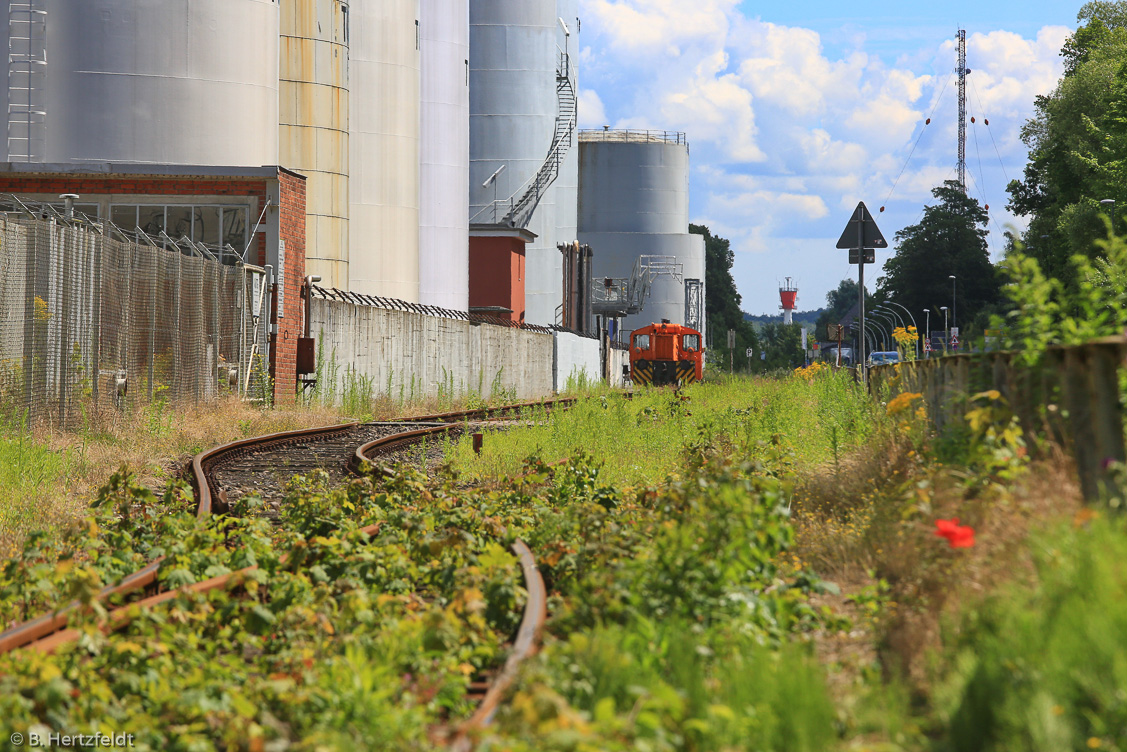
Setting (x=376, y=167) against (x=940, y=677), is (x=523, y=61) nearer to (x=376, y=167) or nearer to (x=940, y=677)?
(x=376, y=167)

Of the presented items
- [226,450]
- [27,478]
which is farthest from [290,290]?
[27,478]

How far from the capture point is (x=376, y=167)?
30828 mm

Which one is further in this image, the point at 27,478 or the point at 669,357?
the point at 669,357

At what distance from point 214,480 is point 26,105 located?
1481 cm

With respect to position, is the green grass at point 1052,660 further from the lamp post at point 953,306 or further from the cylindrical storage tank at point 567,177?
the lamp post at point 953,306

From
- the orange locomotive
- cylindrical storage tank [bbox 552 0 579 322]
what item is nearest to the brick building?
the orange locomotive

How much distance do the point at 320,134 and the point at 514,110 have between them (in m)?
27.1

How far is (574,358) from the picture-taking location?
45094 mm

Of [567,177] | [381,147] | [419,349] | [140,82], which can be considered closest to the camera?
[140,82]

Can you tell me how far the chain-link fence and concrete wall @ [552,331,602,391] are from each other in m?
18.1

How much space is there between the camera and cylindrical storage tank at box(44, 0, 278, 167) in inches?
846

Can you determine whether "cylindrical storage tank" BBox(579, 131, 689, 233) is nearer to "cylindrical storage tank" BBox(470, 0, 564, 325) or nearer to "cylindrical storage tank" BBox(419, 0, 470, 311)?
"cylindrical storage tank" BBox(470, 0, 564, 325)

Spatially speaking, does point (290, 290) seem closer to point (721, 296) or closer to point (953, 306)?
point (953, 306)

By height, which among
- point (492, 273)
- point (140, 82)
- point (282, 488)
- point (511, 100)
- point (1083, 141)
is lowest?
point (282, 488)
